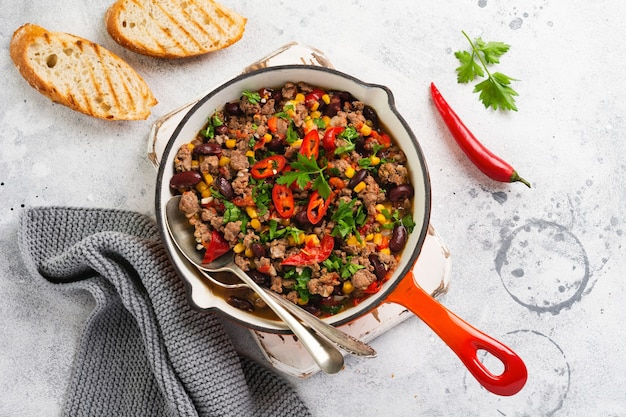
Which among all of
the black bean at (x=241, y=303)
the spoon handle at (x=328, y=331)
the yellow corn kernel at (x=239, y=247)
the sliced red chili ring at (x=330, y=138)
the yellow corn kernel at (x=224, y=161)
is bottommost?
the black bean at (x=241, y=303)

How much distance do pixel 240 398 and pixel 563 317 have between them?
6.58 feet

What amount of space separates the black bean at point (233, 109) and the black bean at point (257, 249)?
740mm

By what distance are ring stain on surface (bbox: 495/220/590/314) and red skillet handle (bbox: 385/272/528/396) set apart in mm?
838

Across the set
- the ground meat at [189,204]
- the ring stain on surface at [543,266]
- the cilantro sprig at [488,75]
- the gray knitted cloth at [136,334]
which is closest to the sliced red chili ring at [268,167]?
the ground meat at [189,204]

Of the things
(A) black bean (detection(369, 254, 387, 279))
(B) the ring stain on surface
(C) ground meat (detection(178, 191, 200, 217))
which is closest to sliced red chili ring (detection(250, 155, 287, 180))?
(C) ground meat (detection(178, 191, 200, 217))

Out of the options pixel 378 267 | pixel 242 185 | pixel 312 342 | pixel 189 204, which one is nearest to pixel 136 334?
pixel 189 204

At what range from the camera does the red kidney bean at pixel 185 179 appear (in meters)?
3.31

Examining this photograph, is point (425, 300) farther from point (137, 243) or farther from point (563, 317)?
point (137, 243)

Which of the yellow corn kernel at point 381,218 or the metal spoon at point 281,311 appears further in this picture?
the yellow corn kernel at point 381,218

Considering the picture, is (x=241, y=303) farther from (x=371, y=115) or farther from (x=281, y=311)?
(x=371, y=115)

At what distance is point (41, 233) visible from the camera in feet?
12.5

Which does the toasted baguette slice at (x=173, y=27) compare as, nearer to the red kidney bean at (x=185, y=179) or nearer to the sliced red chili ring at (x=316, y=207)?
the red kidney bean at (x=185, y=179)

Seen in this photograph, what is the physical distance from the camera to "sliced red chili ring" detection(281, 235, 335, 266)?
322 cm

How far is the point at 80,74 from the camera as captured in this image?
393 cm
